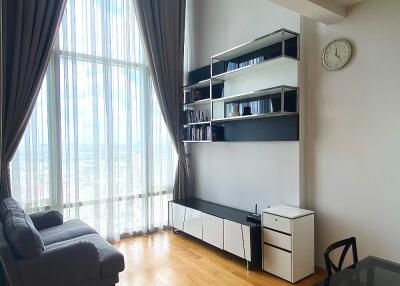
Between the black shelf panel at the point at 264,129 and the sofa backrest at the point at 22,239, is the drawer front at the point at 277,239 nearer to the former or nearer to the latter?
the black shelf panel at the point at 264,129

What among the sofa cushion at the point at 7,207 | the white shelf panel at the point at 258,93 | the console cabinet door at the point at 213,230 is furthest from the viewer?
the console cabinet door at the point at 213,230

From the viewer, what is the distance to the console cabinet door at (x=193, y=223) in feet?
12.5

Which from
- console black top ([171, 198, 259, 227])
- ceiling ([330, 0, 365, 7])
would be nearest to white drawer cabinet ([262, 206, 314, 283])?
console black top ([171, 198, 259, 227])

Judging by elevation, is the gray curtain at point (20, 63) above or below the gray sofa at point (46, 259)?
above

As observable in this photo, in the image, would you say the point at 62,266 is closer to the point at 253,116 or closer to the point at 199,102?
the point at 253,116

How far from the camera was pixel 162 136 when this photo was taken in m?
4.57

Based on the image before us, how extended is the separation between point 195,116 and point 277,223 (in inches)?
86.9

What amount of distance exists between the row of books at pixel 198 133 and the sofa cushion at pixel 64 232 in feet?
6.54

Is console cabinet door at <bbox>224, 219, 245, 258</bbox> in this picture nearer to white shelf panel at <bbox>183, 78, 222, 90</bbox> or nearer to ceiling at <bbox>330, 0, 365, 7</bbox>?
white shelf panel at <bbox>183, 78, 222, 90</bbox>

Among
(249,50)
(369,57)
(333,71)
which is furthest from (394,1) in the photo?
(249,50)

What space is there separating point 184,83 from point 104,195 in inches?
86.7

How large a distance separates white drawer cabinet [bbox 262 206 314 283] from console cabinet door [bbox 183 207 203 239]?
40.1 inches

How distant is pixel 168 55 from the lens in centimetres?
448

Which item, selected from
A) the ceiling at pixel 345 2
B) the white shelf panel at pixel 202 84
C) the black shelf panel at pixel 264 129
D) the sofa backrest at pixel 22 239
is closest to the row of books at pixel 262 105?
the black shelf panel at pixel 264 129
